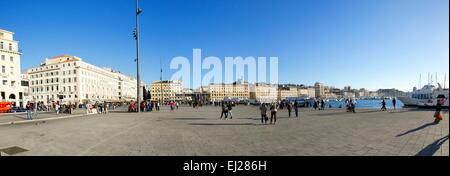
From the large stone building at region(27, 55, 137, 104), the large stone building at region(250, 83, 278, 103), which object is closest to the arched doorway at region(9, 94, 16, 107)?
the large stone building at region(27, 55, 137, 104)

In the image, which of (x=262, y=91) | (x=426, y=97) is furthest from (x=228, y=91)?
(x=426, y=97)

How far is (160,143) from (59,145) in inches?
145

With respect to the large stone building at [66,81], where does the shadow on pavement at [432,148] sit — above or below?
below

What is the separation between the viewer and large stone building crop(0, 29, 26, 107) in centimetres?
5531

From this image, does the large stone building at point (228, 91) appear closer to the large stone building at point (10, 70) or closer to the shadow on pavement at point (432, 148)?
the large stone building at point (10, 70)

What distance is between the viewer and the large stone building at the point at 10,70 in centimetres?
5531

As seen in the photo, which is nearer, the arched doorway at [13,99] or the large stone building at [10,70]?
the large stone building at [10,70]

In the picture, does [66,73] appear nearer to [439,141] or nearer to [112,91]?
[112,91]

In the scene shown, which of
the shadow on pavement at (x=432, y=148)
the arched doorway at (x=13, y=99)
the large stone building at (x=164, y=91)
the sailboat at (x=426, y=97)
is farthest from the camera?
the large stone building at (x=164, y=91)

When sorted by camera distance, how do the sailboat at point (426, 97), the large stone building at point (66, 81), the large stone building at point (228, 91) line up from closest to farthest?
the sailboat at point (426, 97), the large stone building at point (66, 81), the large stone building at point (228, 91)

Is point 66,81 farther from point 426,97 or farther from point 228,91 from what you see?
point 228,91

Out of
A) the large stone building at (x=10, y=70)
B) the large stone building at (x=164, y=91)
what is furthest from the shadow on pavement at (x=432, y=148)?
the large stone building at (x=164, y=91)

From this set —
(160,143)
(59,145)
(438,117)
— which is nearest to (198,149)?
(160,143)
